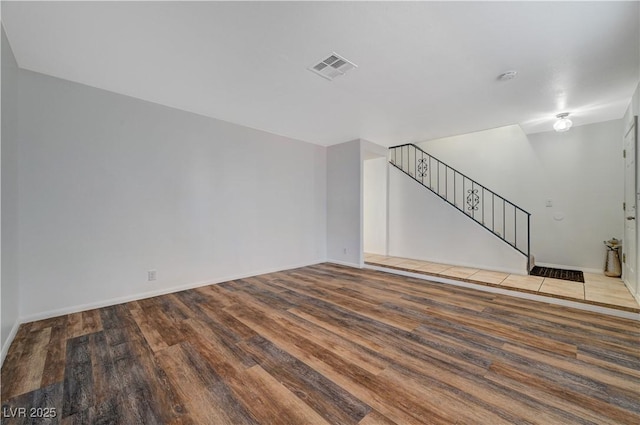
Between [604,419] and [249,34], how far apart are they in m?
3.48

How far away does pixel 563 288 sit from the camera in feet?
11.3

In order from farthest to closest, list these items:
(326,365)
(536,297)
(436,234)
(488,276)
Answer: (436,234), (488,276), (536,297), (326,365)

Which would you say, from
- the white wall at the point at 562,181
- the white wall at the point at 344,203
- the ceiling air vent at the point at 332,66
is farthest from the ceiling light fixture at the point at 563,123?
the ceiling air vent at the point at 332,66

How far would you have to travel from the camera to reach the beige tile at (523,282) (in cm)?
354

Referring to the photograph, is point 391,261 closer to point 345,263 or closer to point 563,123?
point 345,263

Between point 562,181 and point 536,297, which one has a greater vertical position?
point 562,181

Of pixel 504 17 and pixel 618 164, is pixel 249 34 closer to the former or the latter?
pixel 504 17

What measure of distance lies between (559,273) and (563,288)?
113cm

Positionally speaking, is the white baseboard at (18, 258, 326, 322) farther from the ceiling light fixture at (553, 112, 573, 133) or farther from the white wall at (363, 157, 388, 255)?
the ceiling light fixture at (553, 112, 573, 133)

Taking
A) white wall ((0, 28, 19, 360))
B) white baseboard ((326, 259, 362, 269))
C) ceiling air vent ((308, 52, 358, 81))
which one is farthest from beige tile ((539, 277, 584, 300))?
white wall ((0, 28, 19, 360))

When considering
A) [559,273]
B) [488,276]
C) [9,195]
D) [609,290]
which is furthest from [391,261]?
A: [9,195]

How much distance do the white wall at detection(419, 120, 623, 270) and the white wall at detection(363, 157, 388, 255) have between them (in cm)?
196

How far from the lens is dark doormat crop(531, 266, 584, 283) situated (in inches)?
157

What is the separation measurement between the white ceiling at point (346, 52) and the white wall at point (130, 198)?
1.23 feet
